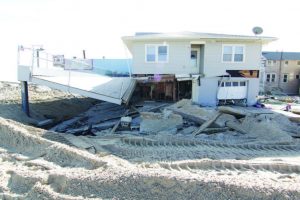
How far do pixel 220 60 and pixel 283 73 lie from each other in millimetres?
27934

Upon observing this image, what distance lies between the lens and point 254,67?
62.6 ft

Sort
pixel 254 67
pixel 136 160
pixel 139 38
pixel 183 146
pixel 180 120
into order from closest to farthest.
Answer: pixel 136 160, pixel 183 146, pixel 180 120, pixel 139 38, pixel 254 67

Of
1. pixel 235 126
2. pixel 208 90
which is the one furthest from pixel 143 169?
pixel 208 90

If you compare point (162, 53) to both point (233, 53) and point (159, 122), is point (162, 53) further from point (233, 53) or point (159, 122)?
point (159, 122)

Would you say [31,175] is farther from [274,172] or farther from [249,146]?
[249,146]

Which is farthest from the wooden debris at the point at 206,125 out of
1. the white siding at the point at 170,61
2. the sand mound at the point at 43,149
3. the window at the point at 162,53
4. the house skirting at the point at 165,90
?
the house skirting at the point at 165,90

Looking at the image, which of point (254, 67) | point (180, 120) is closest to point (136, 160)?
point (180, 120)

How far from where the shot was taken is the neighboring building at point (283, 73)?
4131cm

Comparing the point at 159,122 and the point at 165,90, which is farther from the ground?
the point at 165,90

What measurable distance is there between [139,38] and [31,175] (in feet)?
39.3

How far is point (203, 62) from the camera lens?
60.1ft

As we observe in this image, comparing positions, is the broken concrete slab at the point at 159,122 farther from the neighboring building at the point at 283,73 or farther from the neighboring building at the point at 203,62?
the neighboring building at the point at 283,73

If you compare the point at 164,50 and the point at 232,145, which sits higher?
the point at 164,50

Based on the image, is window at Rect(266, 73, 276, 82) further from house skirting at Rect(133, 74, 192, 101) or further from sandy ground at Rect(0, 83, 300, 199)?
sandy ground at Rect(0, 83, 300, 199)
